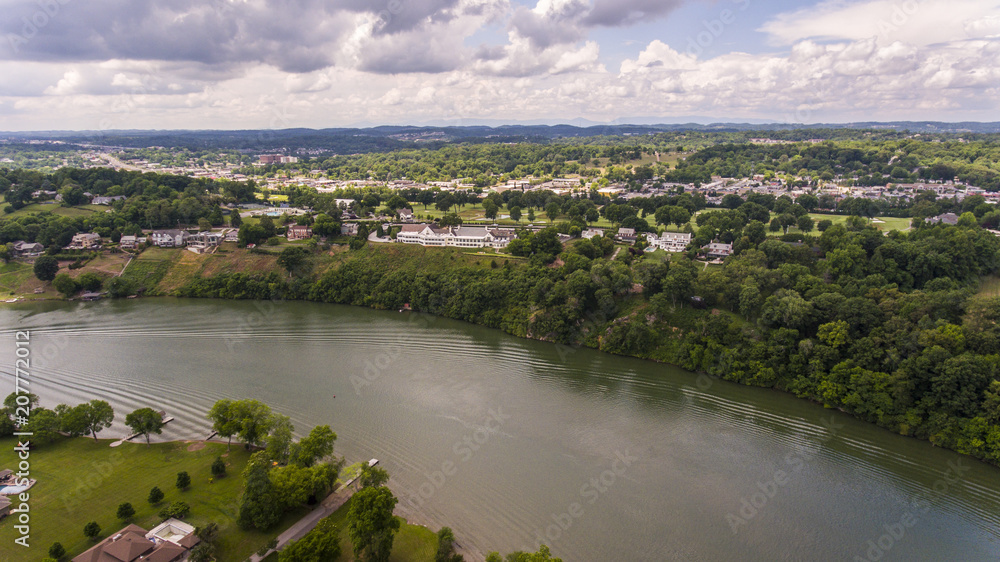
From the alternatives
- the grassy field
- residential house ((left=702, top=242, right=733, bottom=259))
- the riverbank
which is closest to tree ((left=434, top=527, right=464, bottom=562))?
the riverbank

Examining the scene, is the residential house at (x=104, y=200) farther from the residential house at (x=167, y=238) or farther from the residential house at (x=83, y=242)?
the residential house at (x=167, y=238)

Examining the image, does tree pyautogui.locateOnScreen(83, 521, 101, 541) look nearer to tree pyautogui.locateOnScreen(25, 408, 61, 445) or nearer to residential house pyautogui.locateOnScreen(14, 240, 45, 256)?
tree pyautogui.locateOnScreen(25, 408, 61, 445)

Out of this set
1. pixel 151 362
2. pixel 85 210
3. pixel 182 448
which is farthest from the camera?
pixel 85 210

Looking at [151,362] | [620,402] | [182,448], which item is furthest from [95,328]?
[620,402]

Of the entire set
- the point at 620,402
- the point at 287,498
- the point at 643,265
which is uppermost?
the point at 643,265

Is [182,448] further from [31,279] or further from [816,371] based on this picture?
[31,279]

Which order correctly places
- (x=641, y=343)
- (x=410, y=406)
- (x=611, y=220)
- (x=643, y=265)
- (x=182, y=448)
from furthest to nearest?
(x=611, y=220), (x=643, y=265), (x=641, y=343), (x=410, y=406), (x=182, y=448)

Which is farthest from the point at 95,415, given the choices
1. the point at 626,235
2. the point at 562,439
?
the point at 626,235
